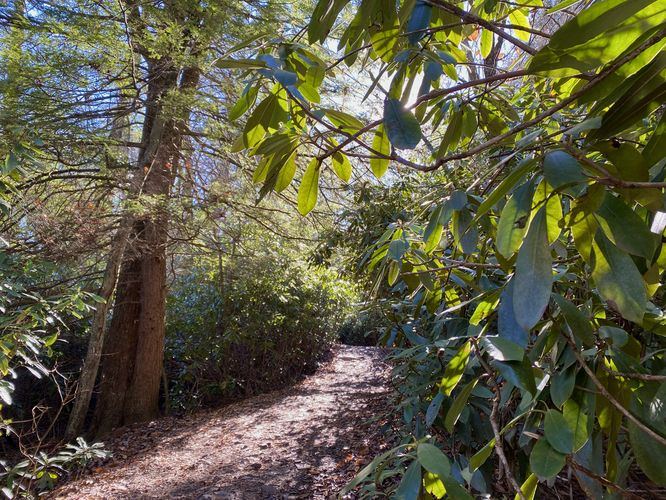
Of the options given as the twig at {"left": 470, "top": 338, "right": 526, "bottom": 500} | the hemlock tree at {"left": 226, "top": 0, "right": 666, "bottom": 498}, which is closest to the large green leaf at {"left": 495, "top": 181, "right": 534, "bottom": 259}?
the hemlock tree at {"left": 226, "top": 0, "right": 666, "bottom": 498}

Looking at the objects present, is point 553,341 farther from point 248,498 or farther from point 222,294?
point 222,294

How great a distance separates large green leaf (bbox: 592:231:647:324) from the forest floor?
8.97ft

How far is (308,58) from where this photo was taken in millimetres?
1085

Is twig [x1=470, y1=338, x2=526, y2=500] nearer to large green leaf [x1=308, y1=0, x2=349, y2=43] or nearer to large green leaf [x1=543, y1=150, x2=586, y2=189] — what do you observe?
large green leaf [x1=543, y1=150, x2=586, y2=189]

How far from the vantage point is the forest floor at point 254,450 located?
12.1 feet

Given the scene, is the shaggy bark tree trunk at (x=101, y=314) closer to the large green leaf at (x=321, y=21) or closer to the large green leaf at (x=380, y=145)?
the large green leaf at (x=380, y=145)

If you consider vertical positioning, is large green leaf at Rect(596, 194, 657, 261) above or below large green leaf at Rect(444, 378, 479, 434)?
above

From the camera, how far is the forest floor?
3.69 meters

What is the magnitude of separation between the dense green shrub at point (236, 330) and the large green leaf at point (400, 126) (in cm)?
553

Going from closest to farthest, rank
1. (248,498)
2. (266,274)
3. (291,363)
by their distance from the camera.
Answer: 1. (248,498)
2. (266,274)
3. (291,363)

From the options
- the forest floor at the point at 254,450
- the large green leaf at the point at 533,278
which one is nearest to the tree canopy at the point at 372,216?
the large green leaf at the point at 533,278

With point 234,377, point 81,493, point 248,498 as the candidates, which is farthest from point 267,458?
point 234,377

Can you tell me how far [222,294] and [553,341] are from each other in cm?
641

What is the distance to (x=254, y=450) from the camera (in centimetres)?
451
